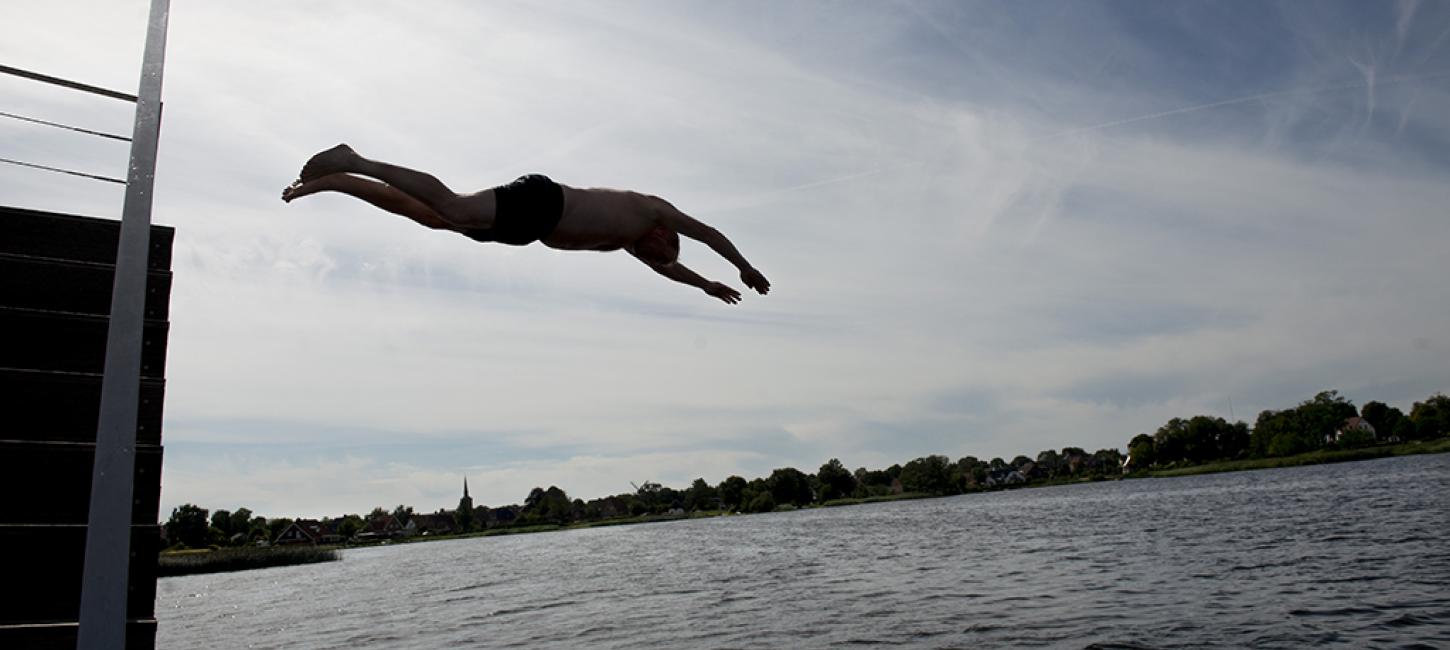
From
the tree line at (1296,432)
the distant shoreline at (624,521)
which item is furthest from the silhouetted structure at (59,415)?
the tree line at (1296,432)

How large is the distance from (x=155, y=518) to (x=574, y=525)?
167 meters

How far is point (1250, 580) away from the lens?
22156mm

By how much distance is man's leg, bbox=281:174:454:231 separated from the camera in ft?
13.8

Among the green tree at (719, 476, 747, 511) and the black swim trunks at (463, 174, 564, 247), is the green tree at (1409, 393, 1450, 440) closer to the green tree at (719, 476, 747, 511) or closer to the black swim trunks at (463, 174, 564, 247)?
the green tree at (719, 476, 747, 511)

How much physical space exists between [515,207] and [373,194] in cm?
70

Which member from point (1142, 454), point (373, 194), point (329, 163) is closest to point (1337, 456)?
point (1142, 454)

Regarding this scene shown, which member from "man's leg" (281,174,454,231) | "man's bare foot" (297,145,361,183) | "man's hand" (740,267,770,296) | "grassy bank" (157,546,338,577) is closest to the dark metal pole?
"man's bare foot" (297,145,361,183)

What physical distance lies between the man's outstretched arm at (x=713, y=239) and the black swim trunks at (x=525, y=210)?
0.62 metres

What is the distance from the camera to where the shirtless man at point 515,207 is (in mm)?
4098

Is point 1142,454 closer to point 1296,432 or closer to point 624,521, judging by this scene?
point 1296,432

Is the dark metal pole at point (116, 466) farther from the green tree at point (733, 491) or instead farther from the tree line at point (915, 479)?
the green tree at point (733, 491)

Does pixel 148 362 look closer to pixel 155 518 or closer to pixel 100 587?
pixel 155 518

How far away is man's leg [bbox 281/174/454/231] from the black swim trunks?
21 cm

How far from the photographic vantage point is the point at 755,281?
5.17 metres
